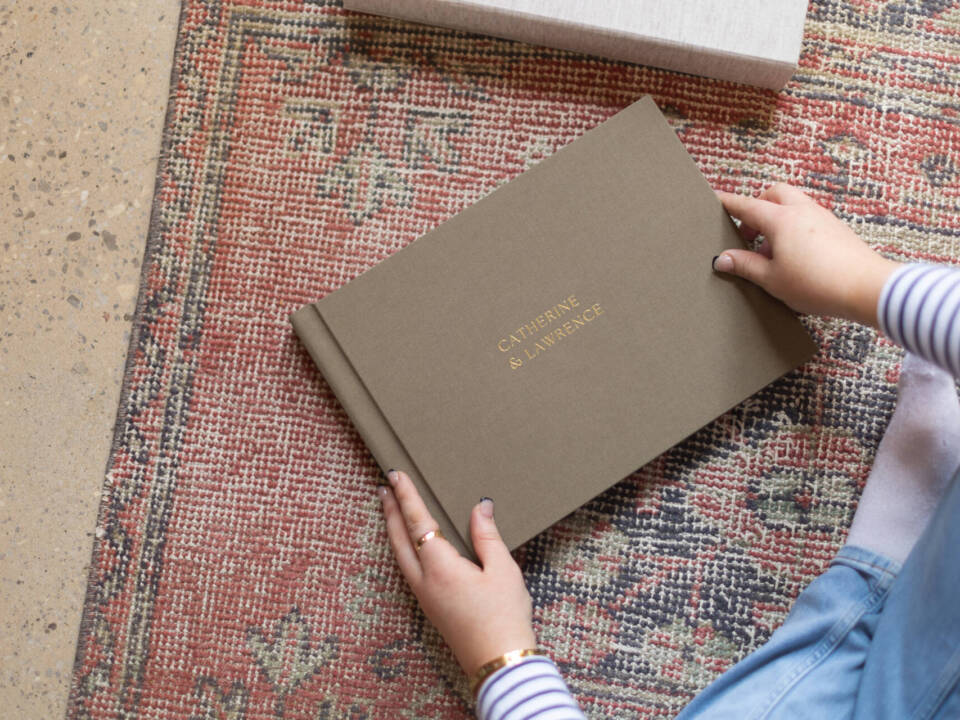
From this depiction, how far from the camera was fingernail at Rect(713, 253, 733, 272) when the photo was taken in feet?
1.95

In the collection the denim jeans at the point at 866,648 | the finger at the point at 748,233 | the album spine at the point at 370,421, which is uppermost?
the finger at the point at 748,233

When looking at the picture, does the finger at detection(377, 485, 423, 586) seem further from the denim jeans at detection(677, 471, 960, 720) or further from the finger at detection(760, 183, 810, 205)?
the finger at detection(760, 183, 810, 205)

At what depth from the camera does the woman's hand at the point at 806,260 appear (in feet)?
1.82

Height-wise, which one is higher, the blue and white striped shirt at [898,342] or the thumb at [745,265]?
the thumb at [745,265]

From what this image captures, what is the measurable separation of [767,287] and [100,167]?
1.81 feet

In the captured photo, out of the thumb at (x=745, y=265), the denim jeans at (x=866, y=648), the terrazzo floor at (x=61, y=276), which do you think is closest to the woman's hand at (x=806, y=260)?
the thumb at (x=745, y=265)

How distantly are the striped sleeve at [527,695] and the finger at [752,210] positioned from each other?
1.21ft

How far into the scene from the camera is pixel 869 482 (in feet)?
2.00

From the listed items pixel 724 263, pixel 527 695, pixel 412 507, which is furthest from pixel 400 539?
pixel 724 263

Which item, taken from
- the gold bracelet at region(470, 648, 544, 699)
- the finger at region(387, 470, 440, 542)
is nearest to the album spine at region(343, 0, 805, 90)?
the finger at region(387, 470, 440, 542)

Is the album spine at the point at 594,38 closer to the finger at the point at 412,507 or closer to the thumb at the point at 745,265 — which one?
the thumb at the point at 745,265

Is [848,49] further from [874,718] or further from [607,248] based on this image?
[874,718]

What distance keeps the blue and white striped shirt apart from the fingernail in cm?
11

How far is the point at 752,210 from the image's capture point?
1.95 ft
